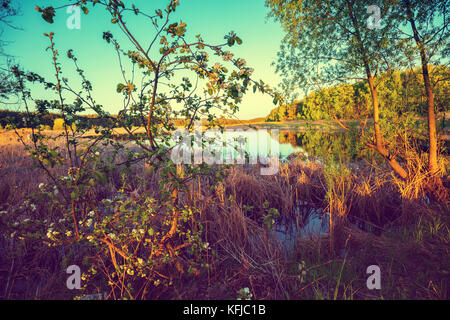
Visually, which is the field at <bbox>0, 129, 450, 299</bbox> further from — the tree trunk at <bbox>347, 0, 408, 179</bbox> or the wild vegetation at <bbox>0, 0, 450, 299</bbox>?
the tree trunk at <bbox>347, 0, 408, 179</bbox>

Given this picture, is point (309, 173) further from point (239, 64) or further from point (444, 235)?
point (239, 64)

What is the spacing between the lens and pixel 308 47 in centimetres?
566

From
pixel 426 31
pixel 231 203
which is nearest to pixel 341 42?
pixel 426 31

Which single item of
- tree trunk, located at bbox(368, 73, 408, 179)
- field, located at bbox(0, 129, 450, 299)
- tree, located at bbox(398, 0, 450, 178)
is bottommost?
field, located at bbox(0, 129, 450, 299)

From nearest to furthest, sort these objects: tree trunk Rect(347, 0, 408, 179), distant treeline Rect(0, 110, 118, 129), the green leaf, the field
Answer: the green leaf < distant treeline Rect(0, 110, 118, 129) < the field < tree trunk Rect(347, 0, 408, 179)

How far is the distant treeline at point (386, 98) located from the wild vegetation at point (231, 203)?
0.04 m

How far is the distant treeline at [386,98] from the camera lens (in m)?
5.13

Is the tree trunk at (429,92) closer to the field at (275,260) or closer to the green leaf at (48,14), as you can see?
the field at (275,260)

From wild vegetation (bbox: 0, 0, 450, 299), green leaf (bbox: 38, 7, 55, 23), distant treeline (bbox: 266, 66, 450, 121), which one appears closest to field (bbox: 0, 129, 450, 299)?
wild vegetation (bbox: 0, 0, 450, 299)

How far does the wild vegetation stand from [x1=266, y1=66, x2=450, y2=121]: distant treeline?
1.6 inches

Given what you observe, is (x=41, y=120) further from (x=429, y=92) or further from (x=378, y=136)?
(x=429, y=92)

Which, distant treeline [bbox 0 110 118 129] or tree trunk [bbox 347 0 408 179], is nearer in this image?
distant treeline [bbox 0 110 118 129]

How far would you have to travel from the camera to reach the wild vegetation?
213cm
